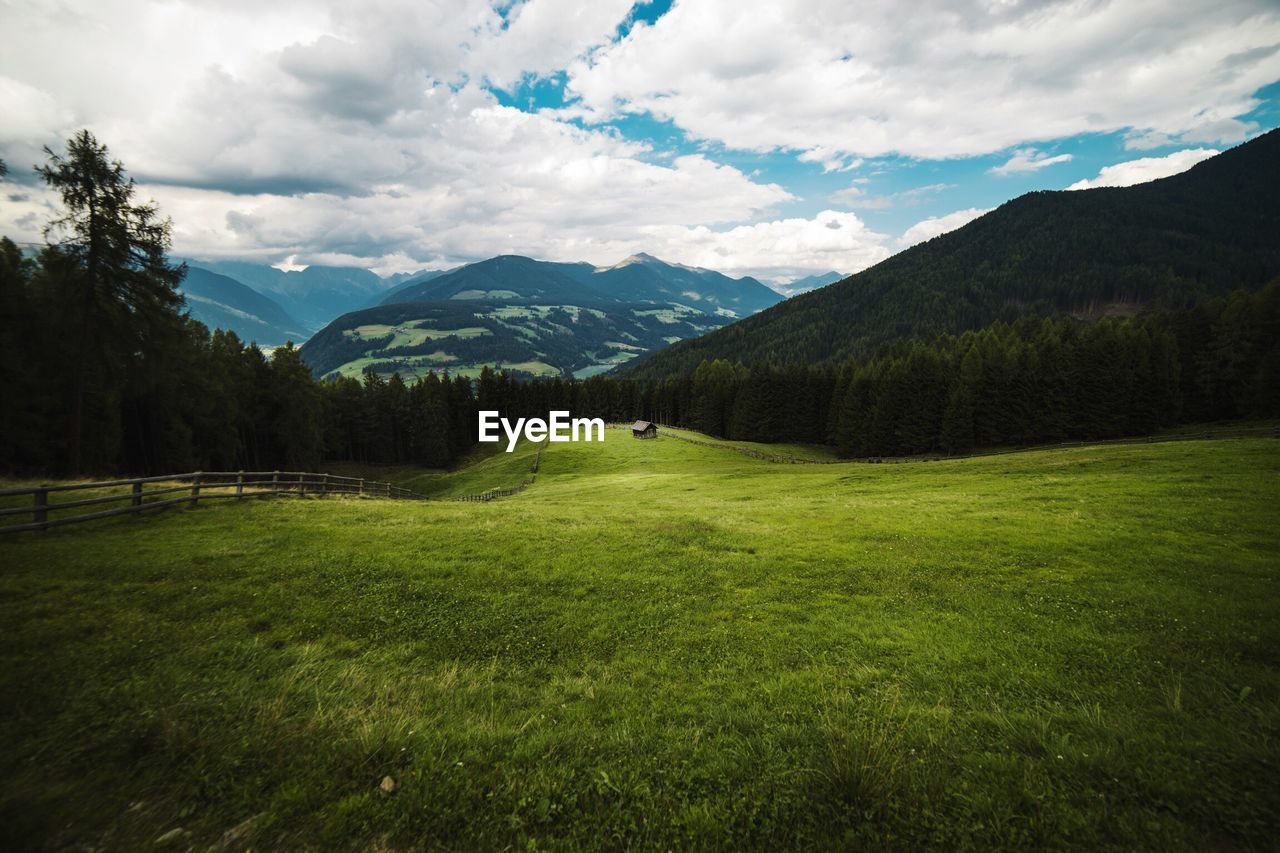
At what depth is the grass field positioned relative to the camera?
16.0ft

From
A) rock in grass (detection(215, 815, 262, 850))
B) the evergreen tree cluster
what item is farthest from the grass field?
the evergreen tree cluster

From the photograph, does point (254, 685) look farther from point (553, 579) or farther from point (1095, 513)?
point (1095, 513)

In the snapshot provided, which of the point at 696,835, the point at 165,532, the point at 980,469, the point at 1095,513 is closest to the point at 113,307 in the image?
the point at 165,532

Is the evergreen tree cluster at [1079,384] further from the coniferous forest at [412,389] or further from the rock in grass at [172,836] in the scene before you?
the rock in grass at [172,836]

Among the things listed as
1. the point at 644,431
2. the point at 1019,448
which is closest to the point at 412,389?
the point at 644,431

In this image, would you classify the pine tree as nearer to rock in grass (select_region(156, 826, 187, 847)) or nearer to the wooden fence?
the wooden fence

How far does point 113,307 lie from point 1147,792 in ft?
142

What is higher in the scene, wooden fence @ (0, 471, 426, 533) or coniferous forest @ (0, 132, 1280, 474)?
coniferous forest @ (0, 132, 1280, 474)

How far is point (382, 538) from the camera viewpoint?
15969 millimetres

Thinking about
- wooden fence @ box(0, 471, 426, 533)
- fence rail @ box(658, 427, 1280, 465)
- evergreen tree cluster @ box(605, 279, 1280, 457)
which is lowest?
fence rail @ box(658, 427, 1280, 465)

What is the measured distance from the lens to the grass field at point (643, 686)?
489 cm

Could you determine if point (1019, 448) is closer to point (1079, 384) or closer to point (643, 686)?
point (1079, 384)

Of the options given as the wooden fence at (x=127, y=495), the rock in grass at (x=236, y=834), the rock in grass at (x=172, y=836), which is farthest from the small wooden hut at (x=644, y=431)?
the rock in grass at (x=172, y=836)

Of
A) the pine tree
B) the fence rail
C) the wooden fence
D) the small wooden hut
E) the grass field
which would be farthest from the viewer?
the small wooden hut
